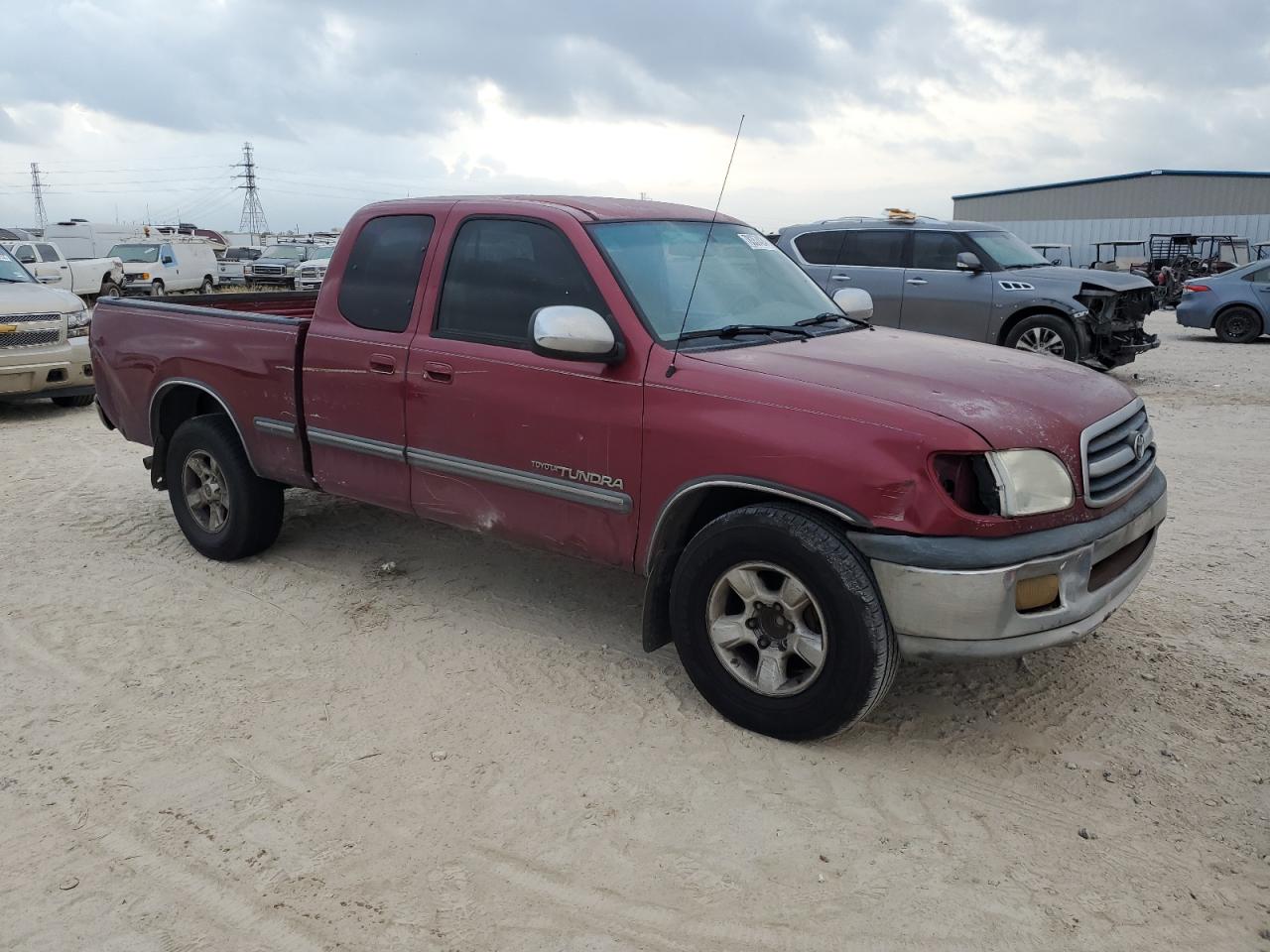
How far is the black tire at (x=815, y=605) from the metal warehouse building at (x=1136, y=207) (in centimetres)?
4097

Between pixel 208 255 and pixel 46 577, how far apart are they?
28.9 meters

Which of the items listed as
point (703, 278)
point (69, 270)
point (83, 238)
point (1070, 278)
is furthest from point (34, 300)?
point (83, 238)

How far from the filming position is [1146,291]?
12094 mm

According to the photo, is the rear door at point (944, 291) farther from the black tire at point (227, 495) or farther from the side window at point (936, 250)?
the black tire at point (227, 495)

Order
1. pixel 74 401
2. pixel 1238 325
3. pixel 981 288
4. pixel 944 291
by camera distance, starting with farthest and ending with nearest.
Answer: pixel 1238 325 < pixel 944 291 < pixel 981 288 < pixel 74 401

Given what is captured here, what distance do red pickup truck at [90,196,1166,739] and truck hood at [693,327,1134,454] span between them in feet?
0.05

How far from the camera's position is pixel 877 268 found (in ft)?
39.4

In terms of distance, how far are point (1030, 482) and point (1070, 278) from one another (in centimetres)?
913

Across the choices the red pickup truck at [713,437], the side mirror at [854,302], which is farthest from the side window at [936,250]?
the red pickup truck at [713,437]

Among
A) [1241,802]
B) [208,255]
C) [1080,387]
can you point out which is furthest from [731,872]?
[208,255]

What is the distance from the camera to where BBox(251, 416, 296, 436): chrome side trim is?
16.3ft

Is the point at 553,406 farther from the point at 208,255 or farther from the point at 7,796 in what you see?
the point at 208,255

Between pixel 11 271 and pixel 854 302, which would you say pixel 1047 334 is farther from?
pixel 11 271

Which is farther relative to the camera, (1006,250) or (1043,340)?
(1006,250)
